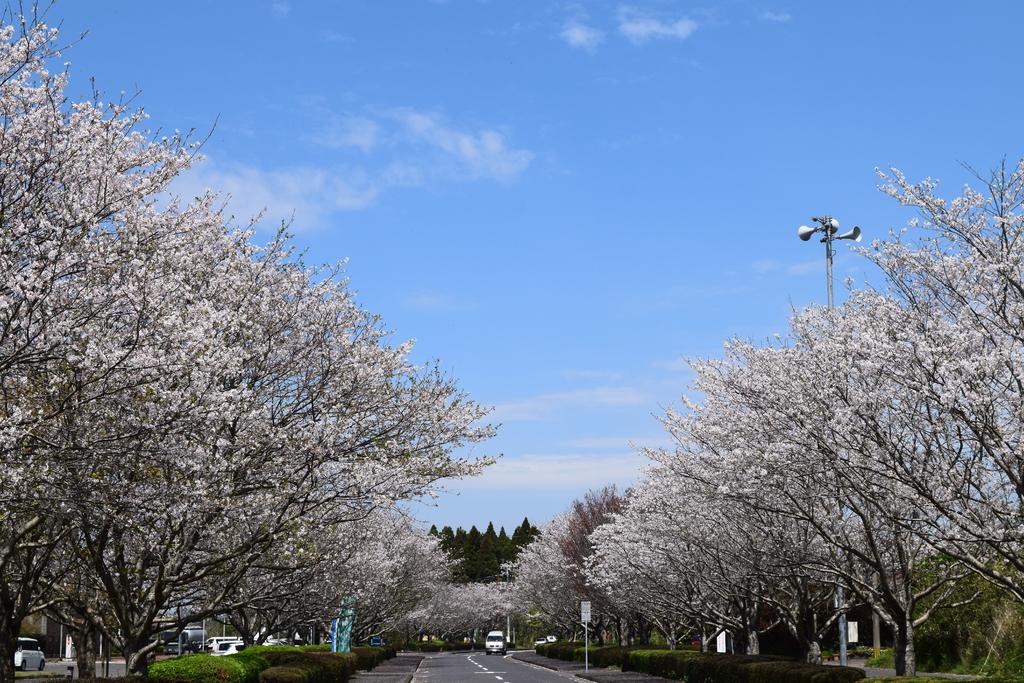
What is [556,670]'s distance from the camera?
4878 cm

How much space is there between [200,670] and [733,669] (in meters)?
13.5

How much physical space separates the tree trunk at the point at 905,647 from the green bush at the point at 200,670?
12794 mm

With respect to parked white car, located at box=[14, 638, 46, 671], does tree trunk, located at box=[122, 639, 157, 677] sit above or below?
above

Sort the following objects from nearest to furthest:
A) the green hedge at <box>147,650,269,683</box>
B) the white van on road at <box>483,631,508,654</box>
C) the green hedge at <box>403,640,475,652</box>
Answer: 1. the green hedge at <box>147,650,269,683</box>
2. the white van on road at <box>483,631,508,654</box>
3. the green hedge at <box>403,640,475,652</box>

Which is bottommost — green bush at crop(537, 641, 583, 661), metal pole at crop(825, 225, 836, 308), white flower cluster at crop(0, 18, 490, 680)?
green bush at crop(537, 641, 583, 661)

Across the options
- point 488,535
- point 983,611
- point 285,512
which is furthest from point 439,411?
point 488,535

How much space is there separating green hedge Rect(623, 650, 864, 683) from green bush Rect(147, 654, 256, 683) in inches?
436

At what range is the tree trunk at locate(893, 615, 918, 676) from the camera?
20.5 m

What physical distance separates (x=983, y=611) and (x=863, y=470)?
22.4 meters

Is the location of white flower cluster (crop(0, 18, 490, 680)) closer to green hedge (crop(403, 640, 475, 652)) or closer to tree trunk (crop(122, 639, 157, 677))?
tree trunk (crop(122, 639, 157, 677))

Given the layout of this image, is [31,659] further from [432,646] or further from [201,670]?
[432,646]

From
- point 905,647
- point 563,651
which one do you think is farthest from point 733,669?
point 563,651

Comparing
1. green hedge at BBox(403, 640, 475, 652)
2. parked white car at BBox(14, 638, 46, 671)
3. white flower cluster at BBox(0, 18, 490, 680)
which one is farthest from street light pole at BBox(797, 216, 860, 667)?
green hedge at BBox(403, 640, 475, 652)

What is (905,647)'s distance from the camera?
20.6 m
